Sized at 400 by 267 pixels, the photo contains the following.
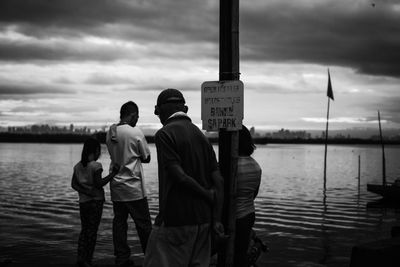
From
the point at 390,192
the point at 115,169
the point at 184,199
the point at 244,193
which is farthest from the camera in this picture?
the point at 390,192

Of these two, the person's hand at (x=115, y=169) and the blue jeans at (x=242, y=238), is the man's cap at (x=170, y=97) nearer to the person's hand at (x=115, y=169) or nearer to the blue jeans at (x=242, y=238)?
the blue jeans at (x=242, y=238)

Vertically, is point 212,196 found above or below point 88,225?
above

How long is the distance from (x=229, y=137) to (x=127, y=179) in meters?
2.02

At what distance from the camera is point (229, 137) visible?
5.25 m

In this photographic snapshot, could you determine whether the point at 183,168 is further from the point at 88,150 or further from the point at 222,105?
the point at 88,150

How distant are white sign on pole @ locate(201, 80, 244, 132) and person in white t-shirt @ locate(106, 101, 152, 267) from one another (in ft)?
5.69

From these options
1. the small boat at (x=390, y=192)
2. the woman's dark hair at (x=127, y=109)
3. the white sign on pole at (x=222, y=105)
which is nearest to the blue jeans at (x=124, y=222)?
the woman's dark hair at (x=127, y=109)

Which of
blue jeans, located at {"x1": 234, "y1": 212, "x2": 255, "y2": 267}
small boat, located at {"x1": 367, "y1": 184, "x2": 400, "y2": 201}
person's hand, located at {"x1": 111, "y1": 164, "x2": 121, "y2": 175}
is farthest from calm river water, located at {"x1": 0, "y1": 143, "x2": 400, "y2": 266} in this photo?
blue jeans, located at {"x1": 234, "y1": 212, "x2": 255, "y2": 267}

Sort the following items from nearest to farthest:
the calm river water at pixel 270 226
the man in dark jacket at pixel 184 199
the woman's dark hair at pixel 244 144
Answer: the man in dark jacket at pixel 184 199 → the woman's dark hair at pixel 244 144 → the calm river water at pixel 270 226

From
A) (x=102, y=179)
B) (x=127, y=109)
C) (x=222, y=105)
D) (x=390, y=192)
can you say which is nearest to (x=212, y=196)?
(x=222, y=105)

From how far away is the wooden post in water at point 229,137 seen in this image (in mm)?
5141

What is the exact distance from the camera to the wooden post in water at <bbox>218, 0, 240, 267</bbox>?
5141mm

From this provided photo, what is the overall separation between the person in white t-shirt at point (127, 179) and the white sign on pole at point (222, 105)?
1.73 metres

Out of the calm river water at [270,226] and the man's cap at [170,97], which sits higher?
the man's cap at [170,97]
